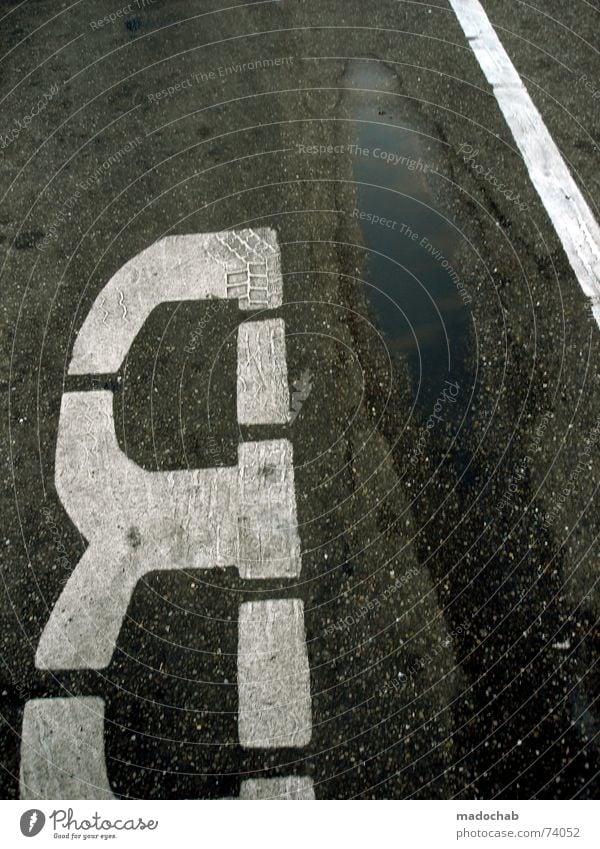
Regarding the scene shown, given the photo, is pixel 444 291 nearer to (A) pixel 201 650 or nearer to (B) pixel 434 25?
(A) pixel 201 650

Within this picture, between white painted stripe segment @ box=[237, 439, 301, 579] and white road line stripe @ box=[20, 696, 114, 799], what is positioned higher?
white painted stripe segment @ box=[237, 439, 301, 579]

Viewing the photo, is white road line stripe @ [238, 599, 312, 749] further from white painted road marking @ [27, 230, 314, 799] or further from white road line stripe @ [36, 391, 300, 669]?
white road line stripe @ [36, 391, 300, 669]

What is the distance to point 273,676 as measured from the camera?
9.04ft

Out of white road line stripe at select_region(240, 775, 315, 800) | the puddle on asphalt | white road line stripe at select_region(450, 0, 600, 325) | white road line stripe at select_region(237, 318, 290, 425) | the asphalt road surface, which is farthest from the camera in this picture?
white road line stripe at select_region(450, 0, 600, 325)

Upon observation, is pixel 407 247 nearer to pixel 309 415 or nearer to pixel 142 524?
pixel 309 415

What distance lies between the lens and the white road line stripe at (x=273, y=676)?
2.66 m

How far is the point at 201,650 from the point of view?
9.23 ft

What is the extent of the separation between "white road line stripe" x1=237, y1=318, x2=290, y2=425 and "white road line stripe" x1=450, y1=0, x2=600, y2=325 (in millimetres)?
1689

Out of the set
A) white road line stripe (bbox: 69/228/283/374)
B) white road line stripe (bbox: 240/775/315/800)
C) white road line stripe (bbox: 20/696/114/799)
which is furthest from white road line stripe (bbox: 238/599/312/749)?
white road line stripe (bbox: 69/228/283/374)

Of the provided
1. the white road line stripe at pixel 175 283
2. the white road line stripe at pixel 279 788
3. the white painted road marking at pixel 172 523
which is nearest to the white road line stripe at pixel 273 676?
the white painted road marking at pixel 172 523

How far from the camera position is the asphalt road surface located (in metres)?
2.66

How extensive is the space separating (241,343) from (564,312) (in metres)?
1.74

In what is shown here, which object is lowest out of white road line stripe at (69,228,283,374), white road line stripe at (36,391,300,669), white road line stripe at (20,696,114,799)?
white road line stripe at (20,696,114,799)
